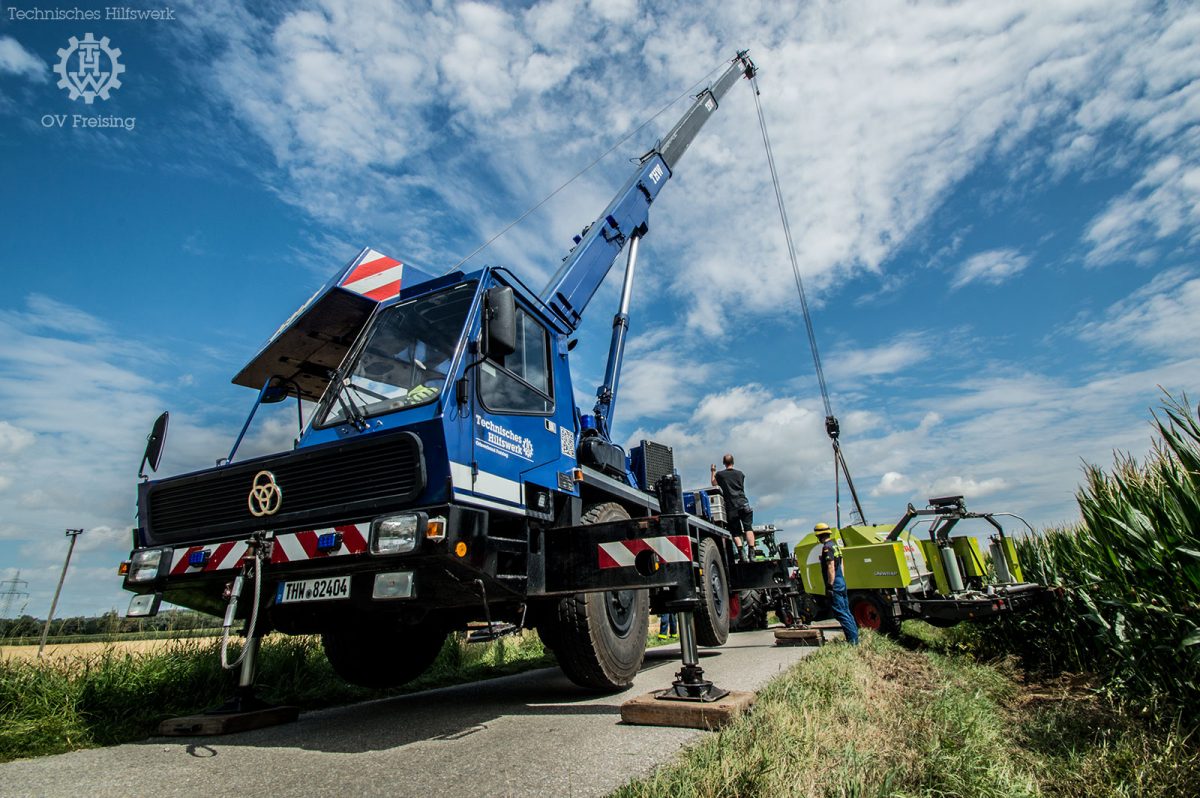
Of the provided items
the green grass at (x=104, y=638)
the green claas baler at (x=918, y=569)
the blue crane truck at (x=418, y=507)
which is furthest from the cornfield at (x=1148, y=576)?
the green grass at (x=104, y=638)

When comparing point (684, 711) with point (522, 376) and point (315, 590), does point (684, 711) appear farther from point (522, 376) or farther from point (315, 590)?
point (522, 376)

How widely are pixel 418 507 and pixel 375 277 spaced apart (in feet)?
7.48

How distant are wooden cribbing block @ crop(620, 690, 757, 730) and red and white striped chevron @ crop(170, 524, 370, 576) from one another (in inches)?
73.1

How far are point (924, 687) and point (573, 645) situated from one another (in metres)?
2.85

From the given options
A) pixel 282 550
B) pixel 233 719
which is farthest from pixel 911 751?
pixel 233 719

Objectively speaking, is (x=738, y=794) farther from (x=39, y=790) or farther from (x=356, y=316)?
(x=356, y=316)

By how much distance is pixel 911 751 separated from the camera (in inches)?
109

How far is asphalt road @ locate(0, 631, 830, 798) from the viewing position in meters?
2.79

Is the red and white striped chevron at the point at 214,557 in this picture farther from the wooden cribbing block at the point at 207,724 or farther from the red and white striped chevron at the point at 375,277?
the red and white striped chevron at the point at 375,277

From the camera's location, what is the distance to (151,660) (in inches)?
201

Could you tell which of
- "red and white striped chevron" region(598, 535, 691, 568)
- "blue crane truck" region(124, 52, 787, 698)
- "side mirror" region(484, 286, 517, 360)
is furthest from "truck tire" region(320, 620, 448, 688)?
"side mirror" region(484, 286, 517, 360)

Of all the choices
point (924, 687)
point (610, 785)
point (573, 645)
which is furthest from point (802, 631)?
point (610, 785)

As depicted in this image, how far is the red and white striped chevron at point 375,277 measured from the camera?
189 inches

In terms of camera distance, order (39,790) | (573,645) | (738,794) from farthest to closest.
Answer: (573,645) < (39,790) < (738,794)
